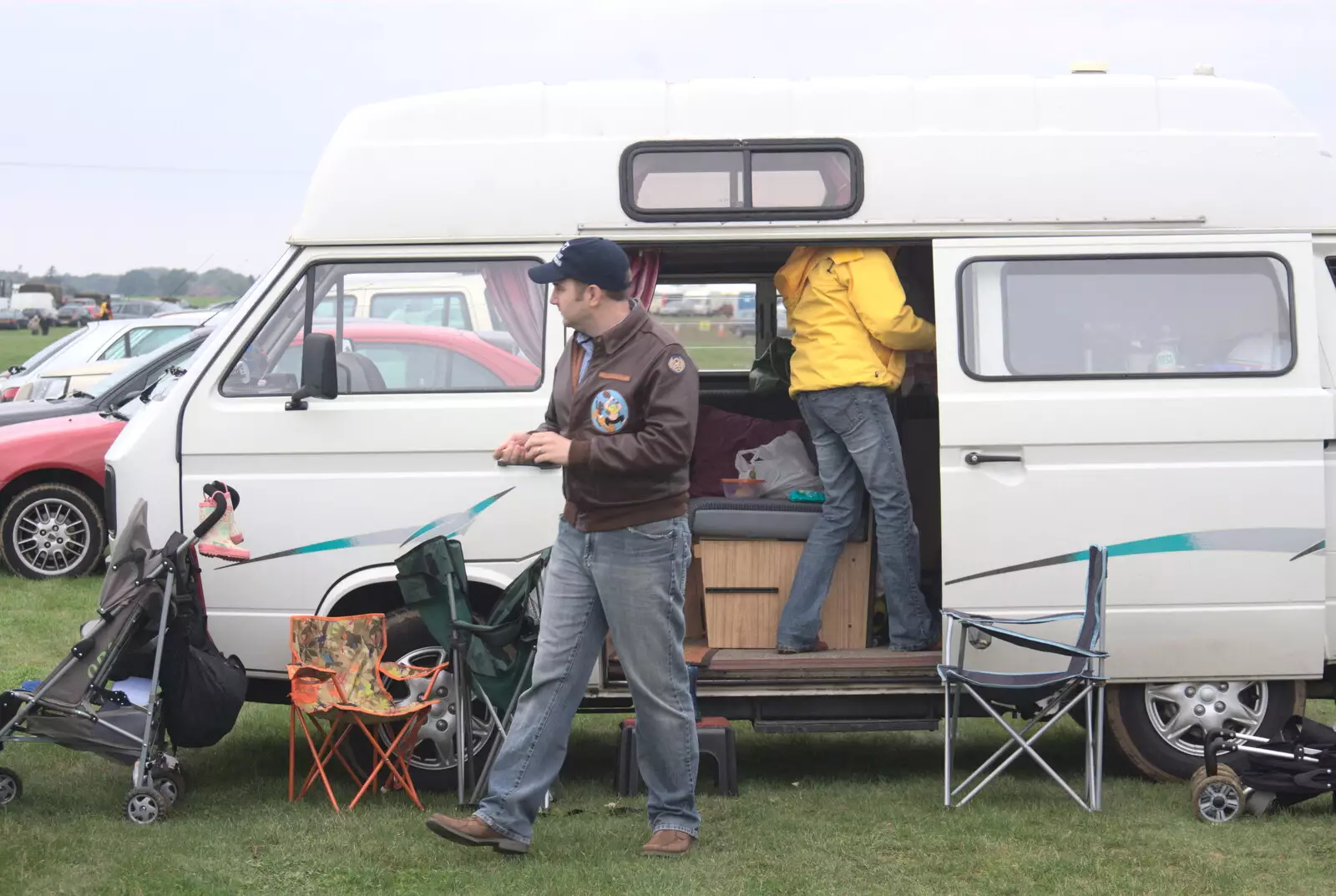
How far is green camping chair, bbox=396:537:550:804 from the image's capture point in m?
5.46

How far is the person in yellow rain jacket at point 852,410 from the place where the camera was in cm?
586

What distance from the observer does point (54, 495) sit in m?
10.8

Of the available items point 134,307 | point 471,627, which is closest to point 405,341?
point 471,627

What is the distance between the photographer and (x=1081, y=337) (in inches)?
226

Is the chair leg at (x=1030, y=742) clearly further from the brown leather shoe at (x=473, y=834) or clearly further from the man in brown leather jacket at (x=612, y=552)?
the brown leather shoe at (x=473, y=834)

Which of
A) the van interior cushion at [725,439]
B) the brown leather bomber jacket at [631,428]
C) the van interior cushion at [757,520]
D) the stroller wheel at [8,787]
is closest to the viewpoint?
the brown leather bomber jacket at [631,428]

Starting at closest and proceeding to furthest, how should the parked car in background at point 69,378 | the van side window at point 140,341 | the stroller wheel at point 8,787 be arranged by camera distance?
the stroller wheel at point 8,787 < the parked car in background at point 69,378 < the van side window at point 140,341

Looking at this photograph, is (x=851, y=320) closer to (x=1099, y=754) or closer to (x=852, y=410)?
(x=852, y=410)

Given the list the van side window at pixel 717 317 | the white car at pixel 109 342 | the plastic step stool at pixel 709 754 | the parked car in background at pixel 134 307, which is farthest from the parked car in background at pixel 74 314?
the plastic step stool at pixel 709 754

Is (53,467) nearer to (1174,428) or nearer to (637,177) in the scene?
(637,177)

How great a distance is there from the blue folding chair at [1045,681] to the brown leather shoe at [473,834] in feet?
5.02

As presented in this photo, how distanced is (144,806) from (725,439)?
9.21 feet

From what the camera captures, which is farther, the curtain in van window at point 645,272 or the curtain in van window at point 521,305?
the curtain in van window at point 645,272

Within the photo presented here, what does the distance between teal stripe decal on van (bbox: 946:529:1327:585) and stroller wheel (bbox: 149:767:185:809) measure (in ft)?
10.3
